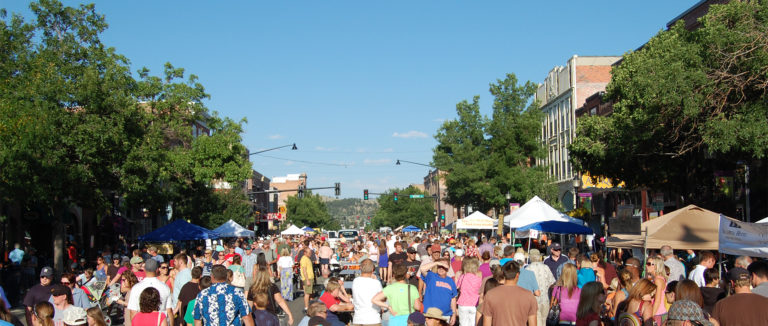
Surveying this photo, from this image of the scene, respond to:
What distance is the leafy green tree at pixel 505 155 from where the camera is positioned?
183ft

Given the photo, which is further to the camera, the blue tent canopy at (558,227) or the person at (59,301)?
the blue tent canopy at (558,227)

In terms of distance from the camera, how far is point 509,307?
8203 millimetres

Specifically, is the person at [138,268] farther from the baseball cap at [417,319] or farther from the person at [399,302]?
the baseball cap at [417,319]

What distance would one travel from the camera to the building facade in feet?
190

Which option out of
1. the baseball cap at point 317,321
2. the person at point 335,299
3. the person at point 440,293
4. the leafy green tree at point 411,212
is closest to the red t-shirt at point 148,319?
the baseball cap at point 317,321

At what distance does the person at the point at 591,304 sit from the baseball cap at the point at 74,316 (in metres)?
5.81

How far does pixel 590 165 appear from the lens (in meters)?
29.3

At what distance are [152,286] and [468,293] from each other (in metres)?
4.34

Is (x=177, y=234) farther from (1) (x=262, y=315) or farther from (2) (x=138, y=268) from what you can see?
(1) (x=262, y=315)

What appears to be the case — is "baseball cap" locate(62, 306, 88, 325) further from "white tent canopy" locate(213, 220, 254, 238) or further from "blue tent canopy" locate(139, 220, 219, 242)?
"white tent canopy" locate(213, 220, 254, 238)

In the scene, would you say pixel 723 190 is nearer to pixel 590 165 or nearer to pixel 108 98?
pixel 590 165

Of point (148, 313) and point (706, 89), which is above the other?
point (706, 89)

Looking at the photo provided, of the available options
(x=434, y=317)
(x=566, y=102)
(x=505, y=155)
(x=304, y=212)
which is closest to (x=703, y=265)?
(x=434, y=317)

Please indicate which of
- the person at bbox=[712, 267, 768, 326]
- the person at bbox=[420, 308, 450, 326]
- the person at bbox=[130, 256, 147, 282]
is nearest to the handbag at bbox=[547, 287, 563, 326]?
the person at bbox=[712, 267, 768, 326]
